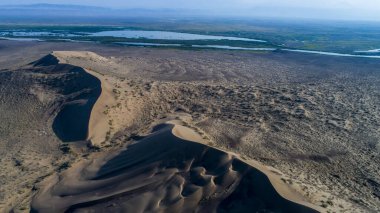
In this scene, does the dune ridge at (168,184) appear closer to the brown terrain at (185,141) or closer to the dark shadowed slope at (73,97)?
the brown terrain at (185,141)

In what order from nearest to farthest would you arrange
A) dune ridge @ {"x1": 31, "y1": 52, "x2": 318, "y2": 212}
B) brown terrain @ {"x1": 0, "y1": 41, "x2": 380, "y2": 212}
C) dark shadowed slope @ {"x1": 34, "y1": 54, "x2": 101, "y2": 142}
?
dune ridge @ {"x1": 31, "y1": 52, "x2": 318, "y2": 212} < brown terrain @ {"x1": 0, "y1": 41, "x2": 380, "y2": 212} < dark shadowed slope @ {"x1": 34, "y1": 54, "x2": 101, "y2": 142}

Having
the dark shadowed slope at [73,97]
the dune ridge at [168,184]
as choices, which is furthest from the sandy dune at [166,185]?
the dark shadowed slope at [73,97]

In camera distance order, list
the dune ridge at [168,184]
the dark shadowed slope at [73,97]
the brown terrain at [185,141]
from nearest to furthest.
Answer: the dune ridge at [168,184]
the brown terrain at [185,141]
the dark shadowed slope at [73,97]

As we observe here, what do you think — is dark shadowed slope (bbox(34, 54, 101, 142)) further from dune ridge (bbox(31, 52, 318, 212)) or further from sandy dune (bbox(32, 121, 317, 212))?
sandy dune (bbox(32, 121, 317, 212))

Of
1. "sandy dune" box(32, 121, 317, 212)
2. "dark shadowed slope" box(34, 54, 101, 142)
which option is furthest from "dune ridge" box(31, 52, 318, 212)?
"dark shadowed slope" box(34, 54, 101, 142)

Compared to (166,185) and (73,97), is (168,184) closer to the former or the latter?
(166,185)

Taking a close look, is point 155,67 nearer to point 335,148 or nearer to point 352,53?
point 335,148

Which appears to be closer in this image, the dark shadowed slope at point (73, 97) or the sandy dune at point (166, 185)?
the sandy dune at point (166, 185)
